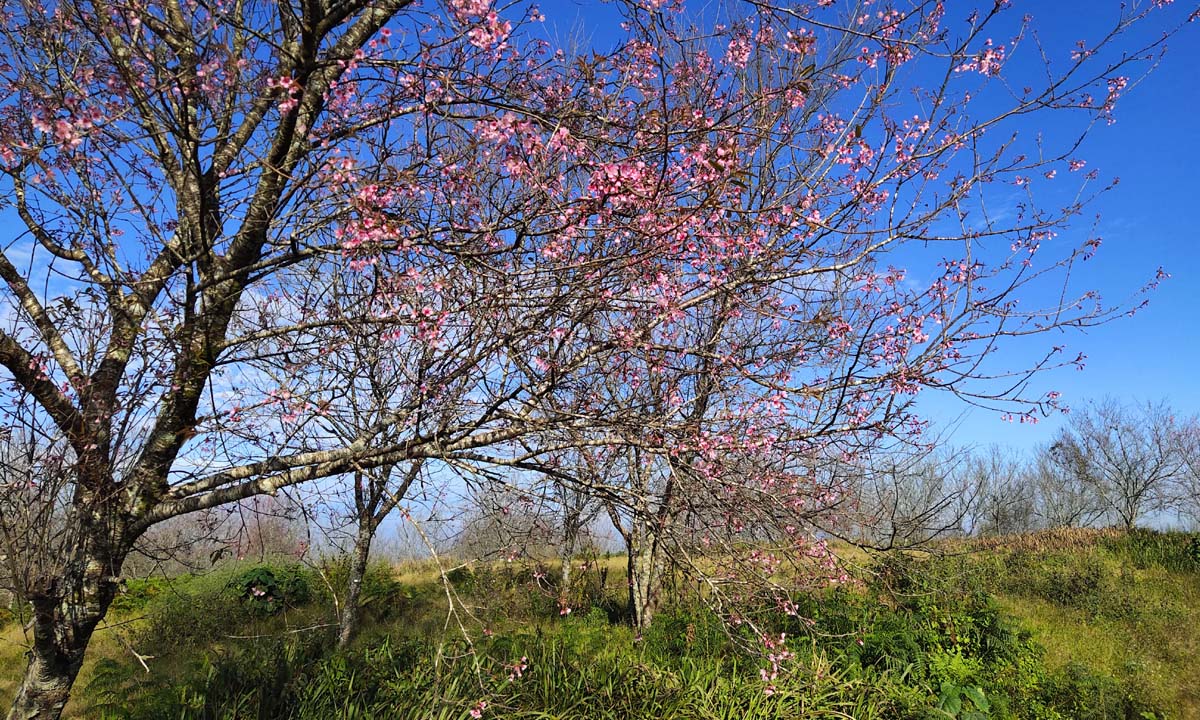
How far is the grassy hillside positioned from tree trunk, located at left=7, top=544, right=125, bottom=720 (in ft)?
2.11

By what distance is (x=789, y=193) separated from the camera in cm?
609

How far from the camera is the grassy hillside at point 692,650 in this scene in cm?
498

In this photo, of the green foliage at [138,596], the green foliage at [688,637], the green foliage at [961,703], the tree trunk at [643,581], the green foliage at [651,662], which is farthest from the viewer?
the green foliage at [138,596]

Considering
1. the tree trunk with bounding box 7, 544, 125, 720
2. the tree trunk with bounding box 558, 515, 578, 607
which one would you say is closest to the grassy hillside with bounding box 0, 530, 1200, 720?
the tree trunk with bounding box 558, 515, 578, 607

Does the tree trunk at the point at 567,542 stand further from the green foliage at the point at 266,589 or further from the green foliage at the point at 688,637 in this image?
the green foliage at the point at 266,589

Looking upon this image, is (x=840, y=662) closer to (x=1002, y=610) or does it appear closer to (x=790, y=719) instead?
(x=790, y=719)

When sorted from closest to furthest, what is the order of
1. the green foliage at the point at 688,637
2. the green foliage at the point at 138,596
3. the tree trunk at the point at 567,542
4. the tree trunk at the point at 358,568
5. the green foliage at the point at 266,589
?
the tree trunk at the point at 567,542 → the green foliage at the point at 688,637 → the tree trunk at the point at 358,568 → the green foliage at the point at 266,589 → the green foliage at the point at 138,596

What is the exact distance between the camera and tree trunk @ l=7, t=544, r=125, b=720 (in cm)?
382

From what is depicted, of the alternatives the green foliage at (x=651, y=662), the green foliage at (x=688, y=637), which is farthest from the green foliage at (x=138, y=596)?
the green foliage at (x=688, y=637)

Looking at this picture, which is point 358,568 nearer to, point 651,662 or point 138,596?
point 651,662

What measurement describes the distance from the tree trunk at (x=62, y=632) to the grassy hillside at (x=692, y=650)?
64 centimetres

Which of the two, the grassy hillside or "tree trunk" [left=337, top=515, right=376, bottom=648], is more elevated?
"tree trunk" [left=337, top=515, right=376, bottom=648]

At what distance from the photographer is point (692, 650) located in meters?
7.23

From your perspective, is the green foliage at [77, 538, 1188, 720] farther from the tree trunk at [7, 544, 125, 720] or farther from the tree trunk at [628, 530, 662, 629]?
the tree trunk at [7, 544, 125, 720]
